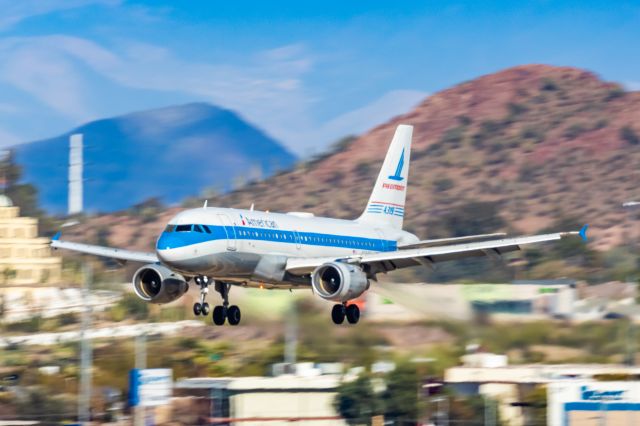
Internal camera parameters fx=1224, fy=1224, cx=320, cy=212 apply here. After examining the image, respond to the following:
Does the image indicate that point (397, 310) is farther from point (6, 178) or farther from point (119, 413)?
point (6, 178)

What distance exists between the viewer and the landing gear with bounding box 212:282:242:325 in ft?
168

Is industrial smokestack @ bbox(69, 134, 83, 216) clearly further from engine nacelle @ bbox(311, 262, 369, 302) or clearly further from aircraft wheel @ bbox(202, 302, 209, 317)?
aircraft wheel @ bbox(202, 302, 209, 317)

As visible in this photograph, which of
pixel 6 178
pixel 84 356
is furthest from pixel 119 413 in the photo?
pixel 6 178

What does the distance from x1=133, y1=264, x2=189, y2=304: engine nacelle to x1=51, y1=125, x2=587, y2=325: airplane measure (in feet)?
0.13

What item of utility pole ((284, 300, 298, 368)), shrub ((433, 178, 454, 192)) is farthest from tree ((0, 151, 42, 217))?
utility pole ((284, 300, 298, 368))

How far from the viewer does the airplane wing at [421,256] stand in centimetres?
4922

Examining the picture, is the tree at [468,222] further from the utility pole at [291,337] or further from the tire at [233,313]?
the tire at [233,313]

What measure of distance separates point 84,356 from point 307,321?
1040 cm

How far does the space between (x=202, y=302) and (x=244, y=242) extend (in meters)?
2.81

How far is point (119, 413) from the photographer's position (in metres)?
58.7

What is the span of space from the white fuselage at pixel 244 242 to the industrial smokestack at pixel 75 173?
118888 millimetres

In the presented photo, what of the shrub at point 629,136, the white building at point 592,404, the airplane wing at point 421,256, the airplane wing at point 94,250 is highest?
the shrub at point 629,136

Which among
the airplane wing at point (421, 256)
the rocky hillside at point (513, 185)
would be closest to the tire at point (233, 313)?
the airplane wing at point (421, 256)

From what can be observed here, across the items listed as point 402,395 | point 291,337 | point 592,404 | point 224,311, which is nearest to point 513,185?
point 291,337
